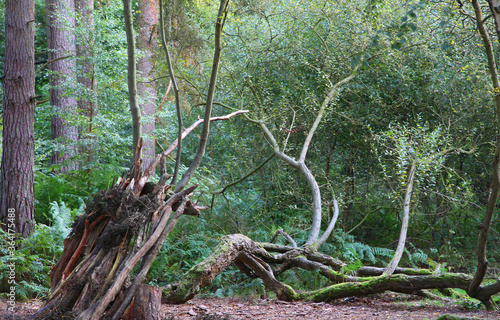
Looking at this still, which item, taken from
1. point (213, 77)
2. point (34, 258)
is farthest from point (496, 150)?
point (34, 258)

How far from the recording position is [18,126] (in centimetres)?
548

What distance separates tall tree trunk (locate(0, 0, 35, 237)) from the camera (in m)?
5.37

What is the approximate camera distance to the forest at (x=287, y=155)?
4.63 m

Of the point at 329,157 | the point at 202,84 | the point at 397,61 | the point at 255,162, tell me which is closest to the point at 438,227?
the point at 329,157

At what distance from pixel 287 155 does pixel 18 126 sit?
186 inches

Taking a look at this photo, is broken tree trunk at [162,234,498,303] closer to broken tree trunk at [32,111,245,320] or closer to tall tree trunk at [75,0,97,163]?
broken tree trunk at [32,111,245,320]

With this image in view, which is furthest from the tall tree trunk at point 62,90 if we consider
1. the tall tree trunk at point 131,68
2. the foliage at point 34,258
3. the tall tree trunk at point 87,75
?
the tall tree trunk at point 131,68

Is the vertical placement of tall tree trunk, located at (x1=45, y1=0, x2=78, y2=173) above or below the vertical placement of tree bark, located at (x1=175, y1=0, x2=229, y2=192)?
above

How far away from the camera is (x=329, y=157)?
8062 mm

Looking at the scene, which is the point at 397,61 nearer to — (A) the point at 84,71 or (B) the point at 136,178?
(B) the point at 136,178

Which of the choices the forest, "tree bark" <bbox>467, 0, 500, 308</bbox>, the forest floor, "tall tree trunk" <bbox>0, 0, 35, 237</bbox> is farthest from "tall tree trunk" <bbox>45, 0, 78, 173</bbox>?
"tree bark" <bbox>467, 0, 500, 308</bbox>

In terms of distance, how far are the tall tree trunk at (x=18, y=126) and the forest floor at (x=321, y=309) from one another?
1.45m

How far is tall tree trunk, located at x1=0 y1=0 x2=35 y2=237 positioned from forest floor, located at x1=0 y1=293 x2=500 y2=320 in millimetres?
1450

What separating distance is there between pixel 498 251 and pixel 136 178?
7.02 m
